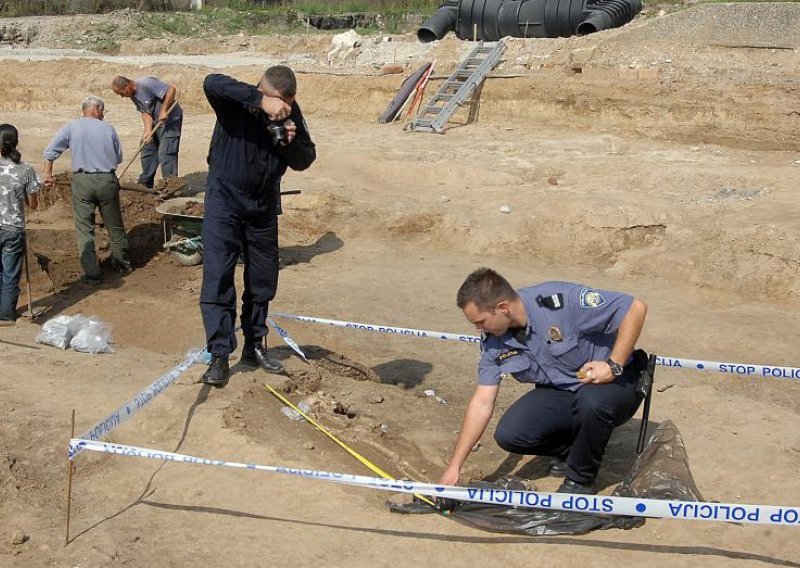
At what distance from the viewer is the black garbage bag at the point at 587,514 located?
463 cm

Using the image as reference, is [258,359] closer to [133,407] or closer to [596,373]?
[133,407]

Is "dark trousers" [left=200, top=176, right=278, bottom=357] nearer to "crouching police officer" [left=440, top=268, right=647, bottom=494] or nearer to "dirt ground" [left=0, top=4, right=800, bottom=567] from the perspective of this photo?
"dirt ground" [left=0, top=4, right=800, bottom=567]

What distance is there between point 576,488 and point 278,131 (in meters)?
2.77

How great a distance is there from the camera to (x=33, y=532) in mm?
4621

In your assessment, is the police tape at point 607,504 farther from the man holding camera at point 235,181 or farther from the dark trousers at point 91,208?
the dark trousers at point 91,208

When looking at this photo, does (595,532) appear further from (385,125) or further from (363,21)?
(363,21)

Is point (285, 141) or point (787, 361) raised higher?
point (285, 141)

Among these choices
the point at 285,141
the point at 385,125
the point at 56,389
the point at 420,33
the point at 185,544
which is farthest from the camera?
the point at 420,33

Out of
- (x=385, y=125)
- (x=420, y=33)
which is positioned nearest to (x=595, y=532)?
(x=385, y=125)

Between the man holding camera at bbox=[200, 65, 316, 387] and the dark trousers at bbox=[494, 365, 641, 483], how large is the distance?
6.79 ft

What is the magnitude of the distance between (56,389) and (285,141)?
7.49 ft

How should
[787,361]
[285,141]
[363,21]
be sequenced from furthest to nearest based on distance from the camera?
[363,21] → [787,361] → [285,141]

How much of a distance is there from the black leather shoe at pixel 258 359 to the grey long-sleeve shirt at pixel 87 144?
4052 millimetres

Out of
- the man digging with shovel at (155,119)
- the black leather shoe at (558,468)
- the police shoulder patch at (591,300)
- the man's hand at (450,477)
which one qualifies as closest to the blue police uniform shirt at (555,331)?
the police shoulder patch at (591,300)
